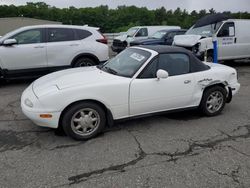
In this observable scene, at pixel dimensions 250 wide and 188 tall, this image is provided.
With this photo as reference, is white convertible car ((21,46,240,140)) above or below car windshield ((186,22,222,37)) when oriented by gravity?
below

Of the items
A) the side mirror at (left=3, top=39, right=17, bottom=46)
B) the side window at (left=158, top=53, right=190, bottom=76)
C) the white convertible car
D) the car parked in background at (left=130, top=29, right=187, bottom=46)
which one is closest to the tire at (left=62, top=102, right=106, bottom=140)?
Answer: the white convertible car

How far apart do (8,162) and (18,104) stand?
106 inches

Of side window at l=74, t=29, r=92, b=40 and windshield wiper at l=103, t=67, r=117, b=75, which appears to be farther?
side window at l=74, t=29, r=92, b=40

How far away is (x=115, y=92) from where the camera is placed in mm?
4000

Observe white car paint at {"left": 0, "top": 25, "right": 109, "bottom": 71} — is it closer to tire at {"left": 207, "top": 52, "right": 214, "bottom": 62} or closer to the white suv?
the white suv

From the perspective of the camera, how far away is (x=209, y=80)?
478 cm

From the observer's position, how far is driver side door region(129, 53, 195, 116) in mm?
4172

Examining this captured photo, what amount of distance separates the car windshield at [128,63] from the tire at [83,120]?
2.64ft

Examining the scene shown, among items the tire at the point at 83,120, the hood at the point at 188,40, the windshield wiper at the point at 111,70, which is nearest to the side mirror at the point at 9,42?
the windshield wiper at the point at 111,70

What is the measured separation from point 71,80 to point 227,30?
26.3 feet

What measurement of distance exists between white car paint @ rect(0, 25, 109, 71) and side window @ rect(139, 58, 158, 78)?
13.0 feet

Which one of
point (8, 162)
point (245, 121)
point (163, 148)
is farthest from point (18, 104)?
point (245, 121)

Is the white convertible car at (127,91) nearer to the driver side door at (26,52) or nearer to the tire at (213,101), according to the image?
the tire at (213,101)

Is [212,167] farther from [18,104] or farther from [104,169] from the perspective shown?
[18,104]
